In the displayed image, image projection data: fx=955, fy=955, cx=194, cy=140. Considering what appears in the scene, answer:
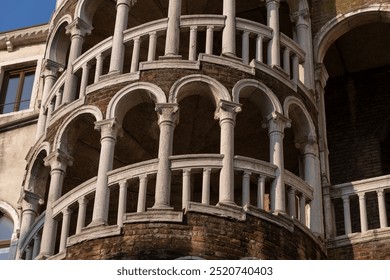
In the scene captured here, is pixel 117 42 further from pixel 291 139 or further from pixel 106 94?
pixel 291 139

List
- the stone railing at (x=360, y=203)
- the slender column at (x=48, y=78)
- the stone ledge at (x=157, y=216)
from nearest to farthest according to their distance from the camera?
the stone ledge at (x=157, y=216)
the stone railing at (x=360, y=203)
the slender column at (x=48, y=78)

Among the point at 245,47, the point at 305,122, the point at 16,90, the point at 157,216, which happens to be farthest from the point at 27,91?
the point at 157,216

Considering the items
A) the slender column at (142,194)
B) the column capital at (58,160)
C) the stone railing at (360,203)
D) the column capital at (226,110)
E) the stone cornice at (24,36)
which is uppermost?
the stone cornice at (24,36)

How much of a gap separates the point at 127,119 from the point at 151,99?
6.99ft

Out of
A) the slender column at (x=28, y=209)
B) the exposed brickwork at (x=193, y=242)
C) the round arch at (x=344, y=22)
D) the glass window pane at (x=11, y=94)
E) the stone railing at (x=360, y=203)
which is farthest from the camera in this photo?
the glass window pane at (x=11, y=94)

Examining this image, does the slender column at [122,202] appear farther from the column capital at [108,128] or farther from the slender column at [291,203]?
the slender column at [291,203]

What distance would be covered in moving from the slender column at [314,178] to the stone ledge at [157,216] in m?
2.76

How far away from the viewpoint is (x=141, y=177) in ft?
48.6

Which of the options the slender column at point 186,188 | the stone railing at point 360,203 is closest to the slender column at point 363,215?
the stone railing at point 360,203

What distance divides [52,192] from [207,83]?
3.12 meters

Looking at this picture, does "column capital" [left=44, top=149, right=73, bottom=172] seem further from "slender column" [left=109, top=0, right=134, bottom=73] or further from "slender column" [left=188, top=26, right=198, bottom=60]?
"slender column" [left=188, top=26, right=198, bottom=60]

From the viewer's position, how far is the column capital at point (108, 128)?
15.5 meters

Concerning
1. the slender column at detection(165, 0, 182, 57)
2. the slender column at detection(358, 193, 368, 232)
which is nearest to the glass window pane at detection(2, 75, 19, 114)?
the slender column at detection(165, 0, 182, 57)
